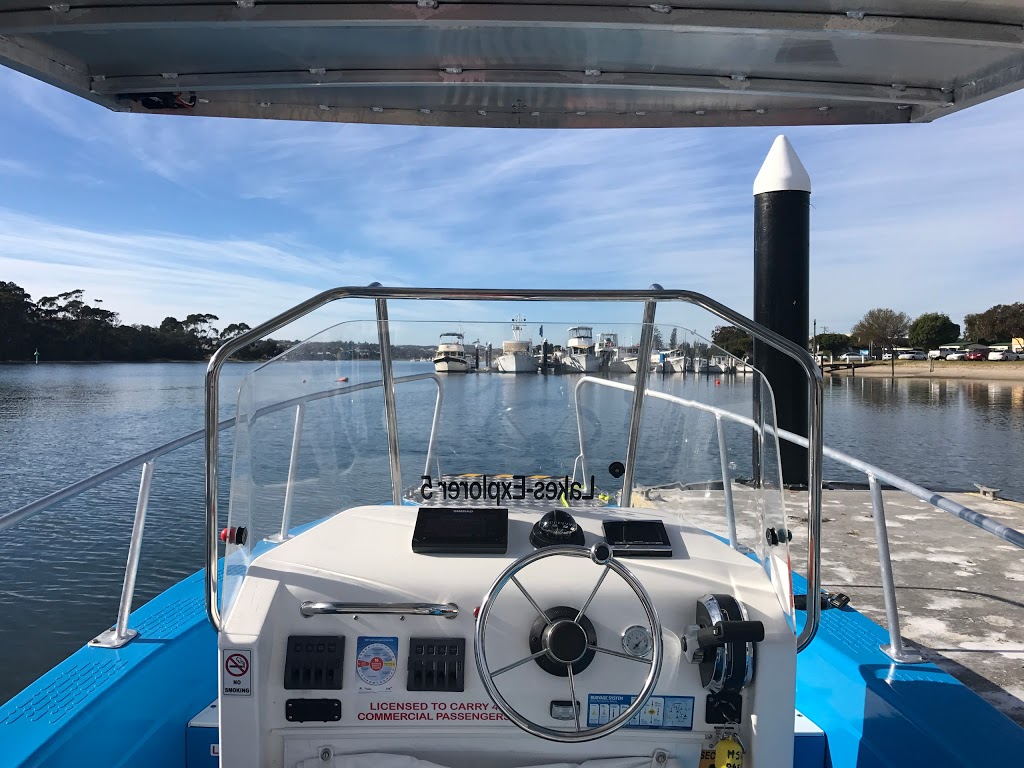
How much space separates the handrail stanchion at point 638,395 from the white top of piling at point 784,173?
386 centimetres

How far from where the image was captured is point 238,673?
1.45m

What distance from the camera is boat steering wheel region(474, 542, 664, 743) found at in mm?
1362

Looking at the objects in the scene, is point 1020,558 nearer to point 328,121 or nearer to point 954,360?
point 328,121

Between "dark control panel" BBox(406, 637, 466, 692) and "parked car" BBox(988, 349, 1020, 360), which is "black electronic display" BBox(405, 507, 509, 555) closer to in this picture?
"dark control panel" BBox(406, 637, 466, 692)

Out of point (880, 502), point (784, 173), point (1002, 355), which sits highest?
point (784, 173)

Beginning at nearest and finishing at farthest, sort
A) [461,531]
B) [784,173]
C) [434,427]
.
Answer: [461,531], [434,427], [784,173]

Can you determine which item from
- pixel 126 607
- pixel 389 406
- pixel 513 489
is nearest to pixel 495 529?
pixel 513 489

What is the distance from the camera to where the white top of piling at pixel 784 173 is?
5.17 meters

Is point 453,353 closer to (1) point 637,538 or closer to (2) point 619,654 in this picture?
(1) point 637,538

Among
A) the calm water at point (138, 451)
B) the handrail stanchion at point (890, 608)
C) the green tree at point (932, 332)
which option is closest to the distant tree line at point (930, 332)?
the green tree at point (932, 332)

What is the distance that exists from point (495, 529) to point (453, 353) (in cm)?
54

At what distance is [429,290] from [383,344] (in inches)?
11.5

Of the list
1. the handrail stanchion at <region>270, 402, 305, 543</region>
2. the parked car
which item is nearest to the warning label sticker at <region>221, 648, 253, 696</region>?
the handrail stanchion at <region>270, 402, 305, 543</region>

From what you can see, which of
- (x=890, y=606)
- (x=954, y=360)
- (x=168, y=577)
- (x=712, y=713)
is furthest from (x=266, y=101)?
(x=954, y=360)
